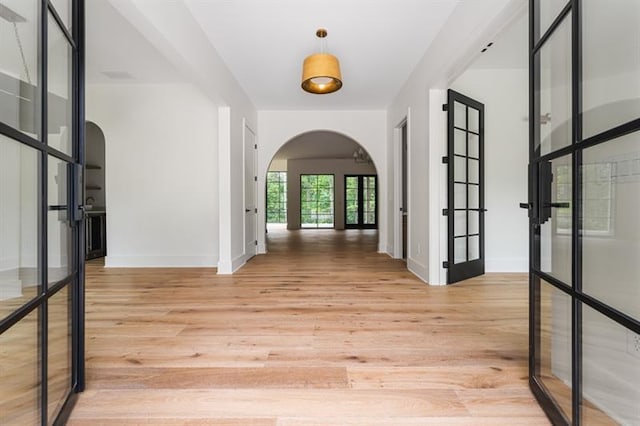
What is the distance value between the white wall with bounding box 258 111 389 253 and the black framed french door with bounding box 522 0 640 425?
455 cm

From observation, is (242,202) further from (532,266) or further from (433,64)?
(532,266)

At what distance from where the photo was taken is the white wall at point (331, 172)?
42.2ft

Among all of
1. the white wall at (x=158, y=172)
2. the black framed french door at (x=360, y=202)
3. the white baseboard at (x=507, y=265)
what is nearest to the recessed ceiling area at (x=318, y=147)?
the black framed french door at (x=360, y=202)

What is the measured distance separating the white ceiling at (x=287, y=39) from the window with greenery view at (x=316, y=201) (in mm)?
8009

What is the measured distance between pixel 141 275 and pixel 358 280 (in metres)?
2.71

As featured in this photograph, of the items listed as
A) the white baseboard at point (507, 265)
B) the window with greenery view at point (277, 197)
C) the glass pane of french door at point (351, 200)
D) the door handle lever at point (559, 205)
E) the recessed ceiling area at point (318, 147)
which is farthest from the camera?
the window with greenery view at point (277, 197)

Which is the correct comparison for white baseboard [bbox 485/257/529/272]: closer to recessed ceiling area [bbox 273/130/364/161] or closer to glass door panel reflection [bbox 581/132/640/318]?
glass door panel reflection [bbox 581/132/640/318]

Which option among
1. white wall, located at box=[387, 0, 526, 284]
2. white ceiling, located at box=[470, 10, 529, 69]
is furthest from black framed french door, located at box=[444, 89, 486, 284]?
white ceiling, located at box=[470, 10, 529, 69]

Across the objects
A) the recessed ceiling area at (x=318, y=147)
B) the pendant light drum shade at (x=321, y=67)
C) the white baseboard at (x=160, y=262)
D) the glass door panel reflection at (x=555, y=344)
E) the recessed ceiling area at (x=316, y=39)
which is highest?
the recessed ceiling area at (x=318, y=147)

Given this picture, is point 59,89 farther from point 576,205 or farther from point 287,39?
point 287,39

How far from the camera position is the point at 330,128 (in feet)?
20.1

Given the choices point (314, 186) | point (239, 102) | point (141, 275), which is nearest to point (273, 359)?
point (141, 275)

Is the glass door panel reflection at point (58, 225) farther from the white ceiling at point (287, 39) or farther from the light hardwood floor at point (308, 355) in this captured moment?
the white ceiling at point (287, 39)

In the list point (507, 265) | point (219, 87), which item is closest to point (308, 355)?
point (219, 87)
